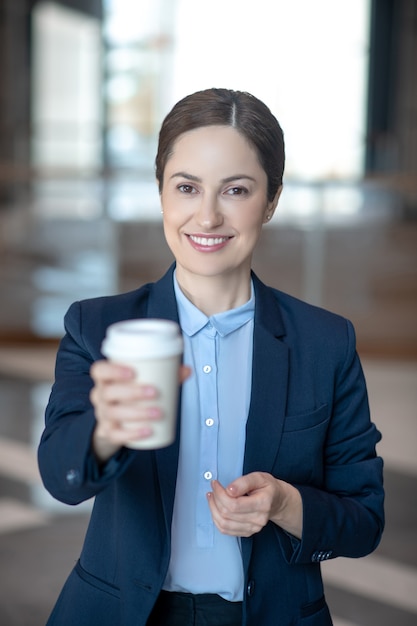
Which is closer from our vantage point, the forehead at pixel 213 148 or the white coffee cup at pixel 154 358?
the white coffee cup at pixel 154 358

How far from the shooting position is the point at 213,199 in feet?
4.33

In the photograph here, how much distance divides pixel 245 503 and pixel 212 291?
0.37 meters

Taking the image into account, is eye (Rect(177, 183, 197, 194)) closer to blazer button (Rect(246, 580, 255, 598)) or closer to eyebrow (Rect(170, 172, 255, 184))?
eyebrow (Rect(170, 172, 255, 184))

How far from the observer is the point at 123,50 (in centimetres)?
1418

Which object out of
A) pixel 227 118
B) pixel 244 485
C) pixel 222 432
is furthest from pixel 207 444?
pixel 227 118

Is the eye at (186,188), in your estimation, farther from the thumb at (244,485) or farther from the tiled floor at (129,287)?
the tiled floor at (129,287)

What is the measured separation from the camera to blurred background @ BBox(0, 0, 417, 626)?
3.60 meters

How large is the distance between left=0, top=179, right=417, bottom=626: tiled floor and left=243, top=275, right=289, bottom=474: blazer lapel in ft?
5.98

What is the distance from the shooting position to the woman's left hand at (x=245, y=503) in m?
1.17

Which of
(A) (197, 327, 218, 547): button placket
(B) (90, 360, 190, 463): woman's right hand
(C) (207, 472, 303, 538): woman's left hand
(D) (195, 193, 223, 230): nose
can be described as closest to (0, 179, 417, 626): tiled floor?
(A) (197, 327, 218, 547): button placket

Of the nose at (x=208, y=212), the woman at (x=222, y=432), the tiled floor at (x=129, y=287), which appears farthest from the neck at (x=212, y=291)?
the tiled floor at (x=129, y=287)

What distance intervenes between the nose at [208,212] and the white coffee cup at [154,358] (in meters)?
0.39

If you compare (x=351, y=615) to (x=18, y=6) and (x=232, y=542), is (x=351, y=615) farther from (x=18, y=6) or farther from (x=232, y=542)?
(x=18, y=6)

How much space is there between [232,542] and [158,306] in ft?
1.25
